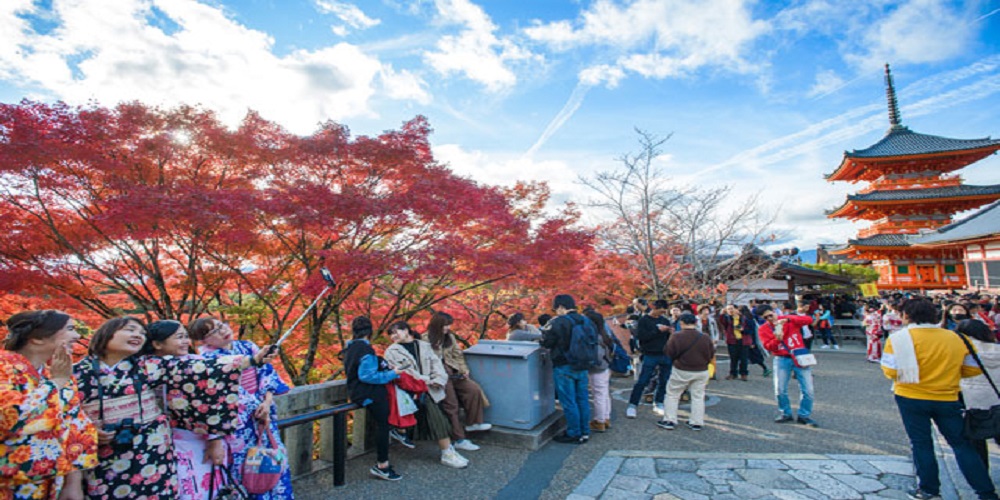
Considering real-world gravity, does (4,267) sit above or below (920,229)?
below

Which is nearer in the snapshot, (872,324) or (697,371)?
(697,371)

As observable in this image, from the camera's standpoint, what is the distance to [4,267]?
571cm

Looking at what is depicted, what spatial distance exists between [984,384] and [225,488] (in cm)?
573

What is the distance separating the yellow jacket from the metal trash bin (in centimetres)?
341

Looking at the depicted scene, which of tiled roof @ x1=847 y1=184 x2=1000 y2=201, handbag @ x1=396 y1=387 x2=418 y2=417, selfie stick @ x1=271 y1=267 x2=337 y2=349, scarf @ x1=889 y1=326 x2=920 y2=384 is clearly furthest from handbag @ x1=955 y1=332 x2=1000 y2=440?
tiled roof @ x1=847 y1=184 x2=1000 y2=201

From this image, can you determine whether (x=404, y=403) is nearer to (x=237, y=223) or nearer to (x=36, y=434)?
(x=36, y=434)

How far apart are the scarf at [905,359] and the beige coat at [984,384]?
20.3 inches

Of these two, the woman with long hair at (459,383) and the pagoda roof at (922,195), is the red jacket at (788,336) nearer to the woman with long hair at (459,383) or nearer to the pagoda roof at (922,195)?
the woman with long hair at (459,383)

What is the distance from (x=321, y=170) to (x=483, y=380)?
4.18 m

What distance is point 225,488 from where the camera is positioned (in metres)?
2.99

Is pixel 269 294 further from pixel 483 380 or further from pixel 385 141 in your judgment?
pixel 483 380

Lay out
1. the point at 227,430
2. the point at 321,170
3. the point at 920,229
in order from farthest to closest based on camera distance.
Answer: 1. the point at 920,229
2. the point at 321,170
3. the point at 227,430

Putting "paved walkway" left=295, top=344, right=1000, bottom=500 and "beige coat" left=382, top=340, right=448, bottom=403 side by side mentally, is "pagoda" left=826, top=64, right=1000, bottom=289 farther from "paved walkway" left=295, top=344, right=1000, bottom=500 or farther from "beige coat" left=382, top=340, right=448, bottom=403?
"beige coat" left=382, top=340, right=448, bottom=403

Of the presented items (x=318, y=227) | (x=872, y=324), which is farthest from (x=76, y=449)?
(x=872, y=324)
